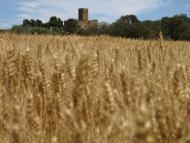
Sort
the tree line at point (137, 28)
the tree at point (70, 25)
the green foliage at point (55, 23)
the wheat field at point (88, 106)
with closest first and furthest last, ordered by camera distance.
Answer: the wheat field at point (88, 106)
the tree line at point (137, 28)
the green foliage at point (55, 23)
the tree at point (70, 25)

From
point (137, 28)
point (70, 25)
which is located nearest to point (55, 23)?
point (70, 25)

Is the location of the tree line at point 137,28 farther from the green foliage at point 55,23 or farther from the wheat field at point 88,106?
the wheat field at point 88,106

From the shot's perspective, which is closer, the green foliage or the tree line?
the tree line

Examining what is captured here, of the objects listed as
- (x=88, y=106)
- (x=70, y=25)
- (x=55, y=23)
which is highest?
(x=88, y=106)

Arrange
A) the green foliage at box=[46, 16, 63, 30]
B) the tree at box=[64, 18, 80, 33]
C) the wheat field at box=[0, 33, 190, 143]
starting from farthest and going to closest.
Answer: the tree at box=[64, 18, 80, 33], the green foliage at box=[46, 16, 63, 30], the wheat field at box=[0, 33, 190, 143]

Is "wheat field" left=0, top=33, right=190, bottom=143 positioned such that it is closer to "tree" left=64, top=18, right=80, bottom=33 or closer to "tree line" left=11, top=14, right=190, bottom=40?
"tree line" left=11, top=14, right=190, bottom=40

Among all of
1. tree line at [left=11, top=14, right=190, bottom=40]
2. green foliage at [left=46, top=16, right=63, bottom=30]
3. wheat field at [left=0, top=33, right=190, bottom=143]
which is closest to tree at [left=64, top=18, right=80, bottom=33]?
green foliage at [left=46, top=16, right=63, bottom=30]

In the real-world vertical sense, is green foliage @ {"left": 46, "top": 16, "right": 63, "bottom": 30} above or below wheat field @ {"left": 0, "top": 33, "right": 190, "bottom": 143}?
below

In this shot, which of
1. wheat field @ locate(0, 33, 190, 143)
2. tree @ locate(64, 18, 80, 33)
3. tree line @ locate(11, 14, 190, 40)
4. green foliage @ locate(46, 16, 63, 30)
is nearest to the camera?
wheat field @ locate(0, 33, 190, 143)

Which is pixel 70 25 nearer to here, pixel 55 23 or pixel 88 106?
pixel 55 23

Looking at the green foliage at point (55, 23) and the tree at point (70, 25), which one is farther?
the tree at point (70, 25)

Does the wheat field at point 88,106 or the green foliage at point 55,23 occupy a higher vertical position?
the wheat field at point 88,106

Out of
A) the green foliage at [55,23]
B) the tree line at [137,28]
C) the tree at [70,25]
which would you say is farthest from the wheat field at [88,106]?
the tree at [70,25]

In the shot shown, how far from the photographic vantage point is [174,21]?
43.8m
